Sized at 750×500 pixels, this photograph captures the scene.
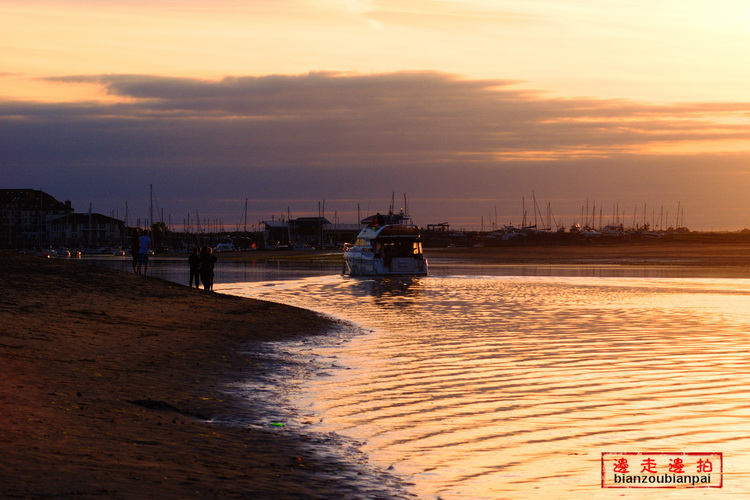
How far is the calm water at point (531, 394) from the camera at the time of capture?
9.02m

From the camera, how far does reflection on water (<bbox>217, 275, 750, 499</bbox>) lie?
905 centimetres

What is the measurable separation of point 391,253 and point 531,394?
38406 mm

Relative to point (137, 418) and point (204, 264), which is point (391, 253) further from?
point (137, 418)

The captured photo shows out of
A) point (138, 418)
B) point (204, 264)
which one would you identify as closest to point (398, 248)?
point (204, 264)

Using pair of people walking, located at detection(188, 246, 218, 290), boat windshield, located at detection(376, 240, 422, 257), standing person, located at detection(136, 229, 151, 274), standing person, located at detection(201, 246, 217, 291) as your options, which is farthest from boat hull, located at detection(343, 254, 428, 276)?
standing person, located at detection(136, 229, 151, 274)

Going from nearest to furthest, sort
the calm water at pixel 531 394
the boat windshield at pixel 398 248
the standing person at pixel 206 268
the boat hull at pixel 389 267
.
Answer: the calm water at pixel 531 394
the standing person at pixel 206 268
the boat hull at pixel 389 267
the boat windshield at pixel 398 248

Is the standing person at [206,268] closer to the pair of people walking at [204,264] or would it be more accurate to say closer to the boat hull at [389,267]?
the pair of people walking at [204,264]

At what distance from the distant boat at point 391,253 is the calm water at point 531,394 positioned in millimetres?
22324

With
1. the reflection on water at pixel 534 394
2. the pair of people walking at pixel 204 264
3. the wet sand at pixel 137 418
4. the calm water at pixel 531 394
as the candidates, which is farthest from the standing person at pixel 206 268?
the wet sand at pixel 137 418

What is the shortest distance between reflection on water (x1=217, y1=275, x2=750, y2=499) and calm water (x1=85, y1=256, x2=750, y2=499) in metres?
0.03

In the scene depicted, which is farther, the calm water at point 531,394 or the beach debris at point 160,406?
the beach debris at point 160,406

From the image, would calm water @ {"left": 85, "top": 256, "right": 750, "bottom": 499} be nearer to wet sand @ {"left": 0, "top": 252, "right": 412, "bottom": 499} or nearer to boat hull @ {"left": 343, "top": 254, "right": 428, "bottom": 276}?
wet sand @ {"left": 0, "top": 252, "right": 412, "bottom": 499}

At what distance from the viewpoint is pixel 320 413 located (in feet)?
38.9

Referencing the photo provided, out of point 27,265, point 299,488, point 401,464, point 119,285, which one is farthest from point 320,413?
point 27,265
